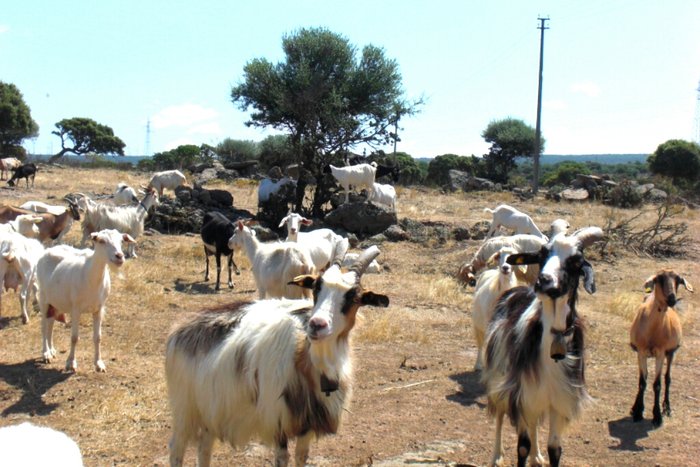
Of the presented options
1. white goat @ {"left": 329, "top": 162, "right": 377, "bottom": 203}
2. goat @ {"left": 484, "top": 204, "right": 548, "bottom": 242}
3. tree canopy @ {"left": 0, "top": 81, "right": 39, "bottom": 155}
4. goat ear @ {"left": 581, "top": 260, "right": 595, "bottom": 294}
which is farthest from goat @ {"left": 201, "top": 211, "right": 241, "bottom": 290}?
tree canopy @ {"left": 0, "top": 81, "right": 39, "bottom": 155}

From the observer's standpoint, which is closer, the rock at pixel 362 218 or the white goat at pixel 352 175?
the rock at pixel 362 218

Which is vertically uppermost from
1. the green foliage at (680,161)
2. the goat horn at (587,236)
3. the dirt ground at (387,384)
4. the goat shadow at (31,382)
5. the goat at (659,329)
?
the green foliage at (680,161)

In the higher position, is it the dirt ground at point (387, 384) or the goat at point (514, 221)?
the goat at point (514, 221)

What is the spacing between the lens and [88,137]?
62594mm

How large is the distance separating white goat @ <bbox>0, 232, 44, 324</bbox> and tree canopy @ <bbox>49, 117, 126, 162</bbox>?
53394mm

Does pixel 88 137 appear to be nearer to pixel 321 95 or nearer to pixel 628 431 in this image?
pixel 321 95

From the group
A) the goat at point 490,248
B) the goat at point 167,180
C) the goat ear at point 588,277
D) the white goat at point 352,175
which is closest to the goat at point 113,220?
the white goat at point 352,175

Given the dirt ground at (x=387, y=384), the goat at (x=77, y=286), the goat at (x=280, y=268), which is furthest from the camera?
the goat at (x=280, y=268)

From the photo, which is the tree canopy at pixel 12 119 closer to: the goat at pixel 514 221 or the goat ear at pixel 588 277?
the goat at pixel 514 221

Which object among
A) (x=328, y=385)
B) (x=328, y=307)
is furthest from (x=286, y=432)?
(x=328, y=307)

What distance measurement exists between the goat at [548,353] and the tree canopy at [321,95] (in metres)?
18.6

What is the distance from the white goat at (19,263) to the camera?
10.2 meters

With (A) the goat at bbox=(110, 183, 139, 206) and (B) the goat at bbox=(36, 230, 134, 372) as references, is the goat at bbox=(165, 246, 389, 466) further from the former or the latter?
(A) the goat at bbox=(110, 183, 139, 206)

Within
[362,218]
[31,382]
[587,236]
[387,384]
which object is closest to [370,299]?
[587,236]
